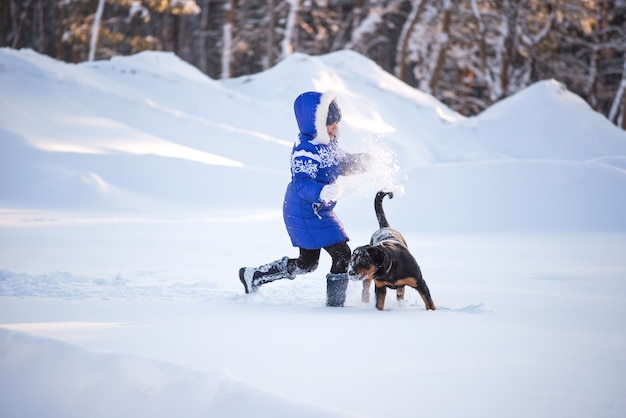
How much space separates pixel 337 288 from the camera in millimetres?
4375

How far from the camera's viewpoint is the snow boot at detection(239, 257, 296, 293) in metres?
4.65

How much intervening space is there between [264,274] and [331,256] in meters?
0.56

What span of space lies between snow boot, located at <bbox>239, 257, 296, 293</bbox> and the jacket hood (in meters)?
0.91

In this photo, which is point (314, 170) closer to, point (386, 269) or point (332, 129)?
point (332, 129)

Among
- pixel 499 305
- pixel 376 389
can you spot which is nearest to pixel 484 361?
pixel 376 389

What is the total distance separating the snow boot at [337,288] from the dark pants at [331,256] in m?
0.07

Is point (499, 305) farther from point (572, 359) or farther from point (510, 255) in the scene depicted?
point (510, 255)

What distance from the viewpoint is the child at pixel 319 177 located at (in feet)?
14.1

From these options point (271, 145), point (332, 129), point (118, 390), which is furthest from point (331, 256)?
point (271, 145)

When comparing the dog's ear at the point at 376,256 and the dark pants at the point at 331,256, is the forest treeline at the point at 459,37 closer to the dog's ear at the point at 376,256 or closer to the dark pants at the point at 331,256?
→ the dark pants at the point at 331,256

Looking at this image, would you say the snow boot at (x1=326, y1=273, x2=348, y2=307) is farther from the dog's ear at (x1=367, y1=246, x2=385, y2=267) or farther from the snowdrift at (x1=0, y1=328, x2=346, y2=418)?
the snowdrift at (x1=0, y1=328, x2=346, y2=418)

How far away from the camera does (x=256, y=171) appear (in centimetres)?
1298

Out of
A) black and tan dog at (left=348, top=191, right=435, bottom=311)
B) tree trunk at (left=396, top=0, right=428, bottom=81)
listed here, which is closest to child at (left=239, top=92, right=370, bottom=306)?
black and tan dog at (left=348, top=191, right=435, bottom=311)

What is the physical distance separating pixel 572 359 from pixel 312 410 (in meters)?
1.28
